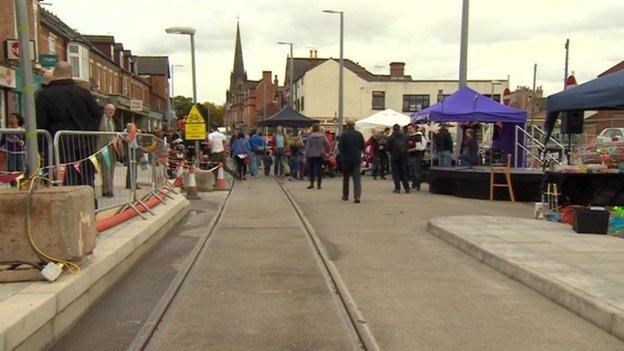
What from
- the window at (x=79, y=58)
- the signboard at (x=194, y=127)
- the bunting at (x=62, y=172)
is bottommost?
the bunting at (x=62, y=172)

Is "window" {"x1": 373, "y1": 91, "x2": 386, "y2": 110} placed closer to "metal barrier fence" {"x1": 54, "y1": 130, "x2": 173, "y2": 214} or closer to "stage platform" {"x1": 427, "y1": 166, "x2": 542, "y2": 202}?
"stage platform" {"x1": 427, "y1": 166, "x2": 542, "y2": 202}

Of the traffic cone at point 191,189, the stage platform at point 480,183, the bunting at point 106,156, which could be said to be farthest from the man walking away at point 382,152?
the bunting at point 106,156

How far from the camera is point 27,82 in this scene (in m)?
5.22

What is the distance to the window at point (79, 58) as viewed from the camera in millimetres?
35688

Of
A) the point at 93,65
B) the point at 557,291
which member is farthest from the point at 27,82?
the point at 93,65

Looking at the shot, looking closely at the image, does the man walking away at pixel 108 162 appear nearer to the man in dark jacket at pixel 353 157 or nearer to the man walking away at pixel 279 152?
the man in dark jacket at pixel 353 157

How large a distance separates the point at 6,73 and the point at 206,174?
1097cm

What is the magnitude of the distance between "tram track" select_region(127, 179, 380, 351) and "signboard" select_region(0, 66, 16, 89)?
54.5ft

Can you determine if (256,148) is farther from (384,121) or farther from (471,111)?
(471,111)

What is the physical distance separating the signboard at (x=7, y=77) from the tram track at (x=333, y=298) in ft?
54.5

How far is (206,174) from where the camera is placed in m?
16.5

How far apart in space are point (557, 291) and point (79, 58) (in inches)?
1397

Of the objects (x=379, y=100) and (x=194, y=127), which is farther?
(x=379, y=100)

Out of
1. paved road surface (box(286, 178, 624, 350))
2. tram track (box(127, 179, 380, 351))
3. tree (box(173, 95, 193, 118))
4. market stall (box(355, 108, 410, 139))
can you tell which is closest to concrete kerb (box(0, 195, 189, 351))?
tram track (box(127, 179, 380, 351))
